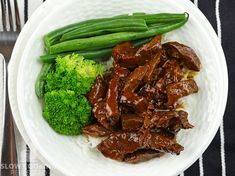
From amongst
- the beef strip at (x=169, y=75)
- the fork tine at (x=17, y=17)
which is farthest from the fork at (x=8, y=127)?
the beef strip at (x=169, y=75)

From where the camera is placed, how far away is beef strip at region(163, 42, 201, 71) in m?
2.51

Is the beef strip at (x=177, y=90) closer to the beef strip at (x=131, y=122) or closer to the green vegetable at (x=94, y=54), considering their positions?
the beef strip at (x=131, y=122)

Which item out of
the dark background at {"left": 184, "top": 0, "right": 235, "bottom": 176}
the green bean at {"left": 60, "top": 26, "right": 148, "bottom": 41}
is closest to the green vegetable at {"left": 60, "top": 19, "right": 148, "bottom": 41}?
the green bean at {"left": 60, "top": 26, "right": 148, "bottom": 41}

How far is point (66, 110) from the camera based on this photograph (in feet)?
8.26

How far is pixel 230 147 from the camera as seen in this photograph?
2.90 m

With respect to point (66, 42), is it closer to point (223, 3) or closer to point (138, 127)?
point (138, 127)

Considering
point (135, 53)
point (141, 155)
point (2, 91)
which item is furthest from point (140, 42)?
point (2, 91)

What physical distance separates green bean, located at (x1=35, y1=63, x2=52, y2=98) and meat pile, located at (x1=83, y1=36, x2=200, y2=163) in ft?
0.79

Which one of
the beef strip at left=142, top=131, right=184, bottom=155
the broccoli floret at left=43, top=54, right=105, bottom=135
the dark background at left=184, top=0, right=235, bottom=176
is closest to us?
the beef strip at left=142, top=131, right=184, bottom=155

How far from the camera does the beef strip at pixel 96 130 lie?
2521 millimetres

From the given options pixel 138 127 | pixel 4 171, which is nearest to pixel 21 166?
pixel 4 171

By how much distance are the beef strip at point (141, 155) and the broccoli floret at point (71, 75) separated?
381 mm

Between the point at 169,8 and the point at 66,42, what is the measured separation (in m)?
0.54

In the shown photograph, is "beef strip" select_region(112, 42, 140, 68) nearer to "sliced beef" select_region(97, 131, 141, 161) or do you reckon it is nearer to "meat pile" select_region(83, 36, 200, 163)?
"meat pile" select_region(83, 36, 200, 163)
